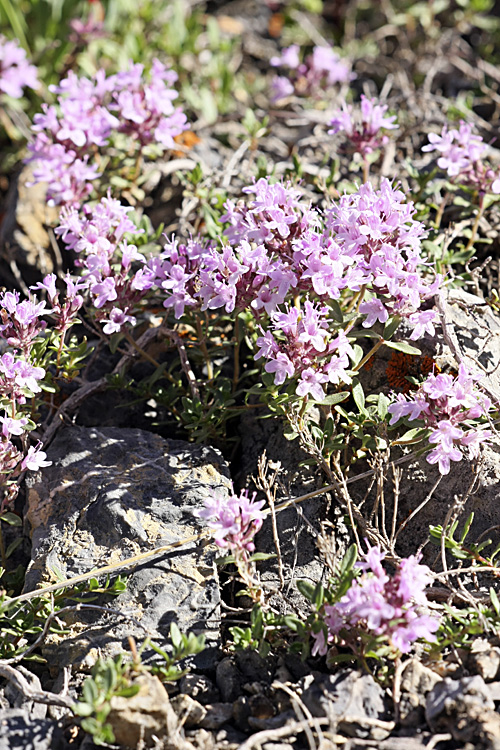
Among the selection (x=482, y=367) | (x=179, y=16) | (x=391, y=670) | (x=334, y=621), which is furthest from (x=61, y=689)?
(x=179, y=16)

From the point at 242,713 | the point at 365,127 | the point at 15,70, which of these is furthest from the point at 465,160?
the point at 15,70

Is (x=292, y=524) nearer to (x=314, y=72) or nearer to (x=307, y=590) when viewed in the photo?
(x=307, y=590)

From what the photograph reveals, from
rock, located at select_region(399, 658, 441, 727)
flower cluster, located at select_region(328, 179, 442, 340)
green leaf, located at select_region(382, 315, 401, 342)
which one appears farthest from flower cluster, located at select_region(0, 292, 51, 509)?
rock, located at select_region(399, 658, 441, 727)

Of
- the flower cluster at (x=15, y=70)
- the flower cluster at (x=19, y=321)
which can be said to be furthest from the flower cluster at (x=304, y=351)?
the flower cluster at (x=15, y=70)

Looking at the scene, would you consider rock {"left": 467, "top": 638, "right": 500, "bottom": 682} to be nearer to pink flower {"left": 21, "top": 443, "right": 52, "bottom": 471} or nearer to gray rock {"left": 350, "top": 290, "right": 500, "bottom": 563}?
gray rock {"left": 350, "top": 290, "right": 500, "bottom": 563}

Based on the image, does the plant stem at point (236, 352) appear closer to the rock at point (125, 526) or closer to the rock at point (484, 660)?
the rock at point (125, 526)
